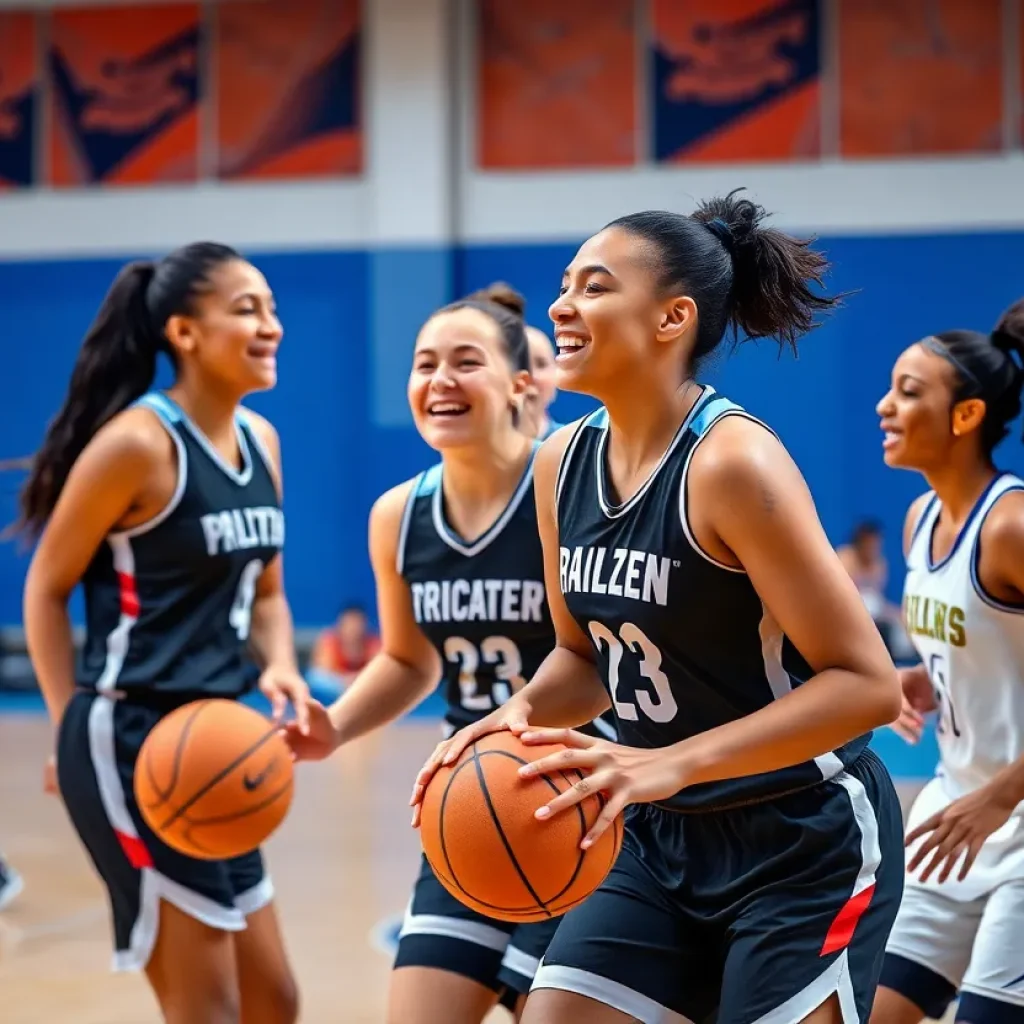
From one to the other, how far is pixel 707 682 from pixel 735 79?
10.6 meters

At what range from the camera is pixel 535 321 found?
42.3 feet

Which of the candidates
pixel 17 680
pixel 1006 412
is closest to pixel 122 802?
pixel 1006 412

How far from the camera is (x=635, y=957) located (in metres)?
2.40

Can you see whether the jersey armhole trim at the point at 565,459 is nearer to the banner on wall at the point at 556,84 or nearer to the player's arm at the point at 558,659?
the player's arm at the point at 558,659

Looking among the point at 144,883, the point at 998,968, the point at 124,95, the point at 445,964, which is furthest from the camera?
the point at 124,95

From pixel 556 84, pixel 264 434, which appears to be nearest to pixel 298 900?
pixel 264 434

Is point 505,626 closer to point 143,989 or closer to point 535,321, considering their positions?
Result: point 143,989

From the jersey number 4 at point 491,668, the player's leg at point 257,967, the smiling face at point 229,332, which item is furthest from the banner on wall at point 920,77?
the player's leg at point 257,967

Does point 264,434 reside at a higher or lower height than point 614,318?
lower

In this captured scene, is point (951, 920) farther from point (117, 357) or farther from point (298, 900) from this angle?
point (298, 900)

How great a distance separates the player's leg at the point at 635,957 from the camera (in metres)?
2.37

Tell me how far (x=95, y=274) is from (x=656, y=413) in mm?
11447

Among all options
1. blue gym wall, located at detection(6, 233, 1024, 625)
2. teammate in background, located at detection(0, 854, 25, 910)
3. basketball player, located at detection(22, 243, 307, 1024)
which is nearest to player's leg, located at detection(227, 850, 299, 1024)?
basketball player, located at detection(22, 243, 307, 1024)

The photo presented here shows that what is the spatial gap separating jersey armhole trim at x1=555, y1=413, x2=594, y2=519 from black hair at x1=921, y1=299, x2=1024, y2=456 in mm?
1136
